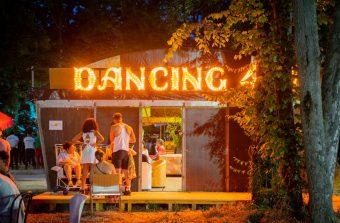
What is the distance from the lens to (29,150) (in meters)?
20.2

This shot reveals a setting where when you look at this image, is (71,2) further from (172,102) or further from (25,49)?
(172,102)

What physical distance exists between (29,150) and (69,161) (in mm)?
9638

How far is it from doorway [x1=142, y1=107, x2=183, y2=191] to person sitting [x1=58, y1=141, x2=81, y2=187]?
6.46 ft

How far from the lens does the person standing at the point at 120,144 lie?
11039 mm

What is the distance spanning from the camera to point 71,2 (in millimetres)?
29922

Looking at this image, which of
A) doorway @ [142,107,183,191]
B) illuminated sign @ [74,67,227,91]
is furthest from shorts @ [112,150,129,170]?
illuminated sign @ [74,67,227,91]

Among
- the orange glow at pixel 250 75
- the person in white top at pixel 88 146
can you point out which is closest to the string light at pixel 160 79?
the orange glow at pixel 250 75

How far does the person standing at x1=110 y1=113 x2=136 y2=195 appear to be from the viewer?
11039mm

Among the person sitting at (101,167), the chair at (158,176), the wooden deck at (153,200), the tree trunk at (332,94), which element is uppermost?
the tree trunk at (332,94)

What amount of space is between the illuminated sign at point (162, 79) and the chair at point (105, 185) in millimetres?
2803

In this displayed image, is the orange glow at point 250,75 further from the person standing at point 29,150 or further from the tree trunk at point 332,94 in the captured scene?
the person standing at point 29,150

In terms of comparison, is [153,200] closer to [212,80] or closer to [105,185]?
[105,185]

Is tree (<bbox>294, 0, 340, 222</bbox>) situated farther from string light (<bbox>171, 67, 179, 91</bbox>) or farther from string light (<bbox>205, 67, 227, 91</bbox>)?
string light (<bbox>171, 67, 179, 91</bbox>)

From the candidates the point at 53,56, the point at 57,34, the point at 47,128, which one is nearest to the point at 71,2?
the point at 57,34
